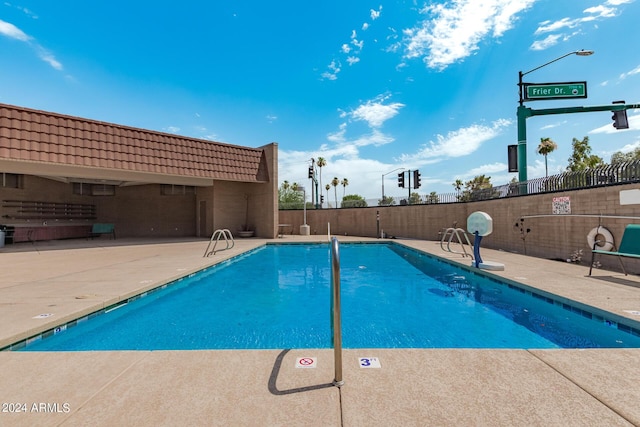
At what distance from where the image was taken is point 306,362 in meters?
2.52

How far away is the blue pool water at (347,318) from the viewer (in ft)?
12.2

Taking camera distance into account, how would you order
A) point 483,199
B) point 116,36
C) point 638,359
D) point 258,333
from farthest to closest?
point 483,199
point 116,36
point 258,333
point 638,359

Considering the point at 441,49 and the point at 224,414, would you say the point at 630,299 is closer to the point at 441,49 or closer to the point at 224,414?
the point at 224,414

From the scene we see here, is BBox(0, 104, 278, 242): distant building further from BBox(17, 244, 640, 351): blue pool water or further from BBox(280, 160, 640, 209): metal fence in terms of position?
BBox(280, 160, 640, 209): metal fence

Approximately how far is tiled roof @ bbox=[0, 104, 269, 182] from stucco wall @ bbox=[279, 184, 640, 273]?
776cm

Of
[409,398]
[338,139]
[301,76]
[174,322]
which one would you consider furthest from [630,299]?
[338,139]

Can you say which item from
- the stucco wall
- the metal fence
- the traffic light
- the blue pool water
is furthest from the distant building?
the traffic light

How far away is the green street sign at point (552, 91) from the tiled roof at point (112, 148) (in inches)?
543

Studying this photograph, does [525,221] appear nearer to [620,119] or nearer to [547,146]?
[620,119]

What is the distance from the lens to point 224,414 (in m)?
1.83

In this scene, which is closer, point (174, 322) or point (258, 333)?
point (258, 333)

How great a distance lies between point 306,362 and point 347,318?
7.84 feet

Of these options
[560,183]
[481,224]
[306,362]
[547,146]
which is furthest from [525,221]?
[547,146]

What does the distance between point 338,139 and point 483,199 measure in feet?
51.5
